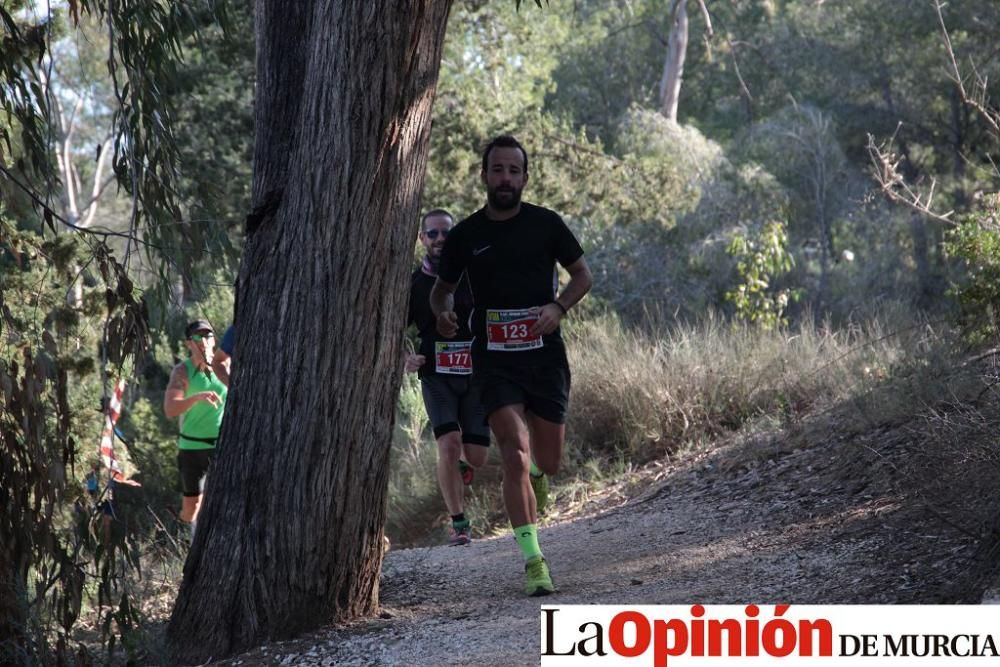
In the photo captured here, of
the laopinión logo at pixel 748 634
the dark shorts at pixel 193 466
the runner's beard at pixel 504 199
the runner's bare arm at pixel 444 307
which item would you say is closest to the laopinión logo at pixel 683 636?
the laopinión logo at pixel 748 634

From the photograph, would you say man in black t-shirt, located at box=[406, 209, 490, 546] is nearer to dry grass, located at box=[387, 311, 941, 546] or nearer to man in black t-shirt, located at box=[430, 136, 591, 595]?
man in black t-shirt, located at box=[430, 136, 591, 595]

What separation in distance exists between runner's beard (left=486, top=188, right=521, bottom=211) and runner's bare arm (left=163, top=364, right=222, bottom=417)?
4.29 m

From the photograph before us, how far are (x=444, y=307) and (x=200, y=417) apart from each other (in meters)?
4.11

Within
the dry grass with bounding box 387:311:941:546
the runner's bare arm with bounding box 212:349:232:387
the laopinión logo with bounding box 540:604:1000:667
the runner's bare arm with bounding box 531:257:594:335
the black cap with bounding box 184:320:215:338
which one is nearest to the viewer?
the laopinión logo with bounding box 540:604:1000:667

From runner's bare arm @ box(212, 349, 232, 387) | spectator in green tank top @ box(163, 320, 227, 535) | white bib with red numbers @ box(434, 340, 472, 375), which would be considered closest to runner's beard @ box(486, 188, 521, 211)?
white bib with red numbers @ box(434, 340, 472, 375)

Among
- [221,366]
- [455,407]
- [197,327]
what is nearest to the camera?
Answer: [455,407]

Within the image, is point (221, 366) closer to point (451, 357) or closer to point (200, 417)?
point (200, 417)

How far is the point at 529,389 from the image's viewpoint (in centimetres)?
676

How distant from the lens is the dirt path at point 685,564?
593 centimetres

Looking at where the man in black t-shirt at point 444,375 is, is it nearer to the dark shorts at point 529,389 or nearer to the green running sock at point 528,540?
the dark shorts at point 529,389

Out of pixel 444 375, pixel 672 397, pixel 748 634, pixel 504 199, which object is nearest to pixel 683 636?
pixel 748 634

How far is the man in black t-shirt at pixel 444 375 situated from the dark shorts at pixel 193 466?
2.62m

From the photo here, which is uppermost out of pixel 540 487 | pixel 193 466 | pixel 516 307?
pixel 516 307

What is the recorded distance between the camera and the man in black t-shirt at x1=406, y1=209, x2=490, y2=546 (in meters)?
8.47
